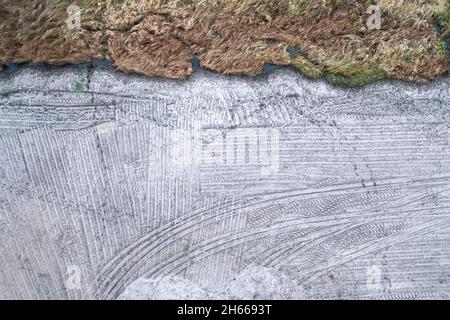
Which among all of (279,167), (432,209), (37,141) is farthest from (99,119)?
(432,209)

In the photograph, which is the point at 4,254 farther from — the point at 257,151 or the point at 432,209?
the point at 432,209

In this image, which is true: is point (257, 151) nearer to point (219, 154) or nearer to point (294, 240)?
point (219, 154)

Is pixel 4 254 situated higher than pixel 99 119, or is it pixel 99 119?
pixel 99 119

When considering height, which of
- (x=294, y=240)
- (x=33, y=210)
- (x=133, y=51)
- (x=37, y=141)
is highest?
(x=133, y=51)

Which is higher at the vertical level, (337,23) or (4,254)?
(337,23)

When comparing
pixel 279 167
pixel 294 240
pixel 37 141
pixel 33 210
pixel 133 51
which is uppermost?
pixel 133 51

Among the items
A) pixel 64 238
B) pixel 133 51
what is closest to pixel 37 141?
pixel 64 238
